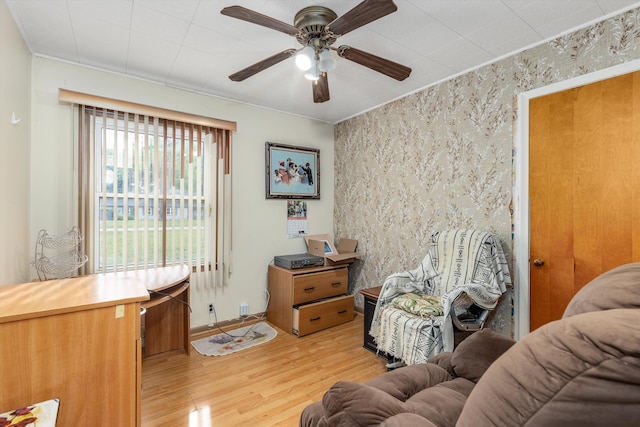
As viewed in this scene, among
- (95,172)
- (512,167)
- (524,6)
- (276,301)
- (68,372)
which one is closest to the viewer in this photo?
(68,372)

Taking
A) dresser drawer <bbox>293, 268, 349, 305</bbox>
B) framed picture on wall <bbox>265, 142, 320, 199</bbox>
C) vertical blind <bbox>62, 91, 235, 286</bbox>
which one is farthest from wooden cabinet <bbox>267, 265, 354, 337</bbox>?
framed picture on wall <bbox>265, 142, 320, 199</bbox>

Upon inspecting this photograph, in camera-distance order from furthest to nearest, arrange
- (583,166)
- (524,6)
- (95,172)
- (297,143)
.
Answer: (297,143), (95,172), (583,166), (524,6)

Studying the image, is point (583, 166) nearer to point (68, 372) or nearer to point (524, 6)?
point (524, 6)

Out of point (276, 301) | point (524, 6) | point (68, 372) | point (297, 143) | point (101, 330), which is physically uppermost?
point (524, 6)

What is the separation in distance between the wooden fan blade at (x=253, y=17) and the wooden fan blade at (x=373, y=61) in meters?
0.32

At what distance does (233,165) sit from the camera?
3.16 m

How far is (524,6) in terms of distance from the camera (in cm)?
171

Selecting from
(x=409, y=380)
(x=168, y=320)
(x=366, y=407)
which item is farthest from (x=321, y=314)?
(x=366, y=407)

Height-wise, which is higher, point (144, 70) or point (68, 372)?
point (144, 70)

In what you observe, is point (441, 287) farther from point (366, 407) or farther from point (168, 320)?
point (168, 320)

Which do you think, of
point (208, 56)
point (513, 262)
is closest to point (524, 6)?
point (513, 262)

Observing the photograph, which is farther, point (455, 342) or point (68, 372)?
point (455, 342)

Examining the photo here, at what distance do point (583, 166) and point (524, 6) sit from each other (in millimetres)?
1088

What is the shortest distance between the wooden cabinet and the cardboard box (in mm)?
108
